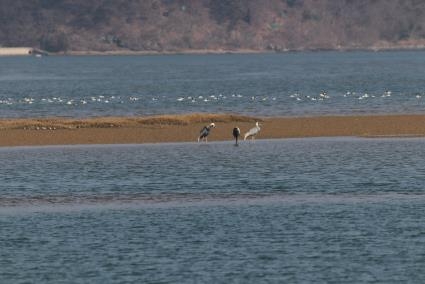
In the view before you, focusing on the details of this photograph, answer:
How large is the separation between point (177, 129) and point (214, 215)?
27.2m

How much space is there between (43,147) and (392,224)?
2543 centimetres

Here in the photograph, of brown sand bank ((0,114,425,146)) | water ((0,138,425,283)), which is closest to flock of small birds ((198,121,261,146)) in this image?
brown sand bank ((0,114,425,146))

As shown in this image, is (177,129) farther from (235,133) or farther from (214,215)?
(214,215)

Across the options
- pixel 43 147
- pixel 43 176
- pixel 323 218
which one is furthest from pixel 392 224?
pixel 43 147

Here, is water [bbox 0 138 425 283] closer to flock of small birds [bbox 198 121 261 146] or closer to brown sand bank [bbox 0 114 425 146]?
flock of small birds [bbox 198 121 261 146]

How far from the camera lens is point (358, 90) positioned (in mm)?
111750

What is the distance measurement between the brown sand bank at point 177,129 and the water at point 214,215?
15.9ft

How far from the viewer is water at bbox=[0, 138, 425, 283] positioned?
28.8 meters

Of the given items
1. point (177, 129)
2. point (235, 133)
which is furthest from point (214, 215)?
point (177, 129)

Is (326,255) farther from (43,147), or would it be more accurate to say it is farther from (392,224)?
(43,147)

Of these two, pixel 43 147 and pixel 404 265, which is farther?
pixel 43 147

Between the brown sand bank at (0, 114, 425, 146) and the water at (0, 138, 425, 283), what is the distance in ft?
15.9

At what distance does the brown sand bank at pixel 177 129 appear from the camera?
59375mm

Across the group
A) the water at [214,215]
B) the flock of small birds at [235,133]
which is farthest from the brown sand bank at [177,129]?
the water at [214,215]
